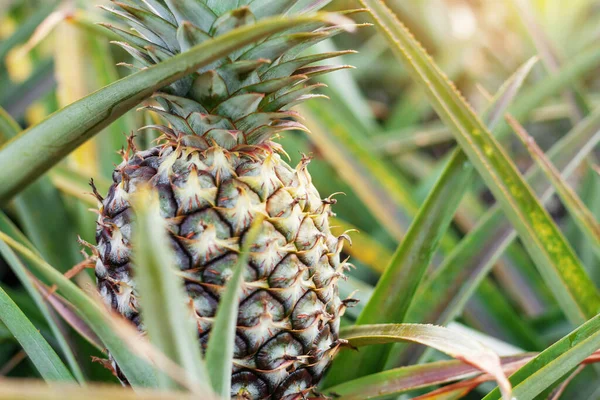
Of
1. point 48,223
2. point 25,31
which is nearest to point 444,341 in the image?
point 48,223

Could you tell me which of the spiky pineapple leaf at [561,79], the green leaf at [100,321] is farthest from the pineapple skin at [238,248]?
the spiky pineapple leaf at [561,79]

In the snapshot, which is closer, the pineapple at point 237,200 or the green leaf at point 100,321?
the green leaf at point 100,321

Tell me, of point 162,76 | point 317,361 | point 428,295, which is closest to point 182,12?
point 162,76

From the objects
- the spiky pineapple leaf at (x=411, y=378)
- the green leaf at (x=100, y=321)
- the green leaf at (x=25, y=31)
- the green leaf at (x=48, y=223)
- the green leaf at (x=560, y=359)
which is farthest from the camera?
the green leaf at (x=25, y=31)

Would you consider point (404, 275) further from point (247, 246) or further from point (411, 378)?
point (247, 246)

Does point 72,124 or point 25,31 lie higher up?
point 25,31

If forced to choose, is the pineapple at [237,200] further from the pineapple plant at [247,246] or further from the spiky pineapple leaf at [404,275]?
the spiky pineapple leaf at [404,275]

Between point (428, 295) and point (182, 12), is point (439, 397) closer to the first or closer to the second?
point (428, 295)
